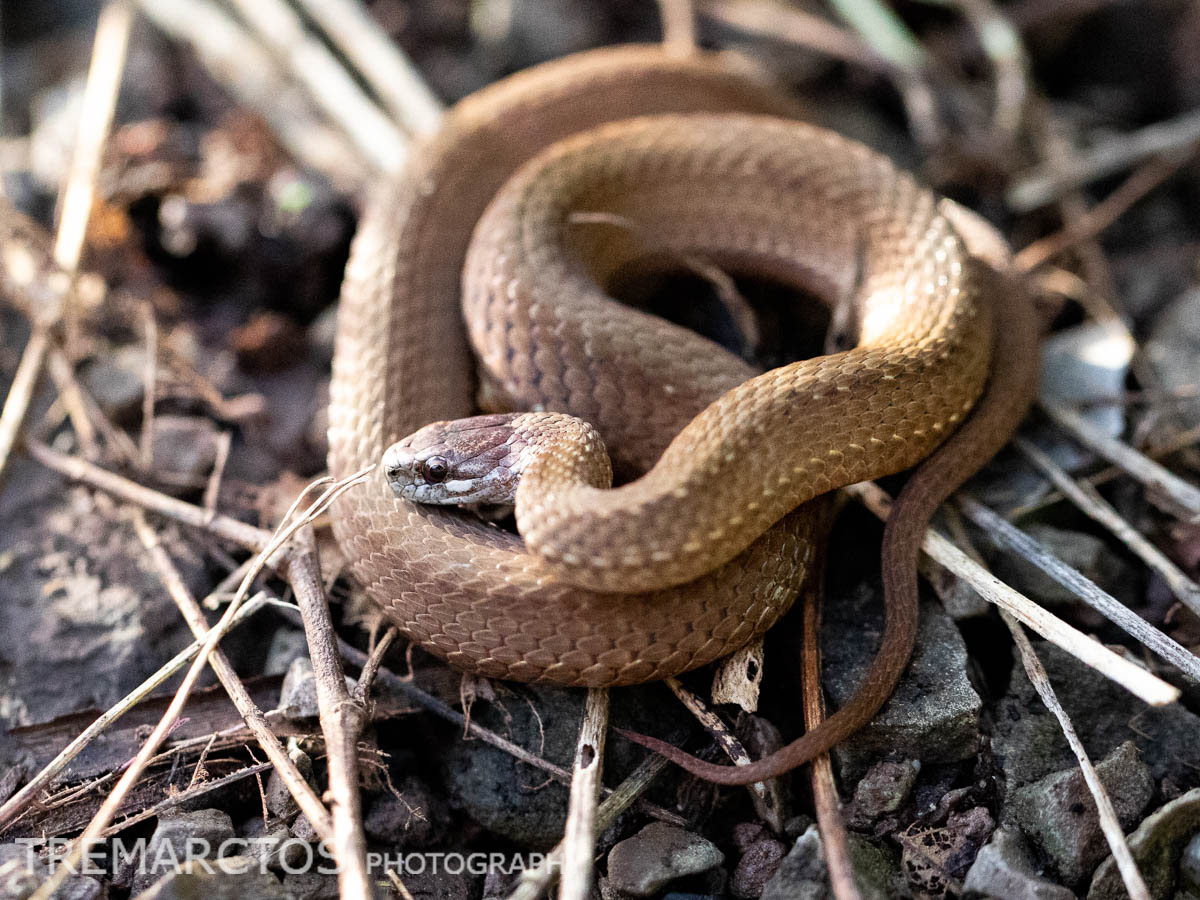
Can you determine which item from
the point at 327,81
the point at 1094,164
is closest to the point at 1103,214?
the point at 1094,164

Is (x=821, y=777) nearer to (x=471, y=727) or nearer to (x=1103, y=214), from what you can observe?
(x=471, y=727)

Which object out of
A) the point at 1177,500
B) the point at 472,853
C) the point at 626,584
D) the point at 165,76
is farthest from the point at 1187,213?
the point at 165,76

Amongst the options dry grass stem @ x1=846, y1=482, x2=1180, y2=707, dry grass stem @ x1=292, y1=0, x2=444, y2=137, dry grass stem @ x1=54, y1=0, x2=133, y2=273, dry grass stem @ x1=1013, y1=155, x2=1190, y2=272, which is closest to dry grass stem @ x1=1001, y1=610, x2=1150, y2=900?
dry grass stem @ x1=846, y1=482, x2=1180, y2=707

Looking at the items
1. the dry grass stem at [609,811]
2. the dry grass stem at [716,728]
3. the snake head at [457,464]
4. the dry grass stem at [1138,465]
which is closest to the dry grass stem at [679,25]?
the dry grass stem at [1138,465]

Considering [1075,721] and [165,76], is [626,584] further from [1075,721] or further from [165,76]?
[165,76]

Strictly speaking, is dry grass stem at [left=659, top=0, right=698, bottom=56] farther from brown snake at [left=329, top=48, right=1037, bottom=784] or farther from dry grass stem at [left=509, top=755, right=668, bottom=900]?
dry grass stem at [left=509, top=755, right=668, bottom=900]

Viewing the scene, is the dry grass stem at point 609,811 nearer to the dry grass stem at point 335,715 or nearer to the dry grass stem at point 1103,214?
the dry grass stem at point 335,715
